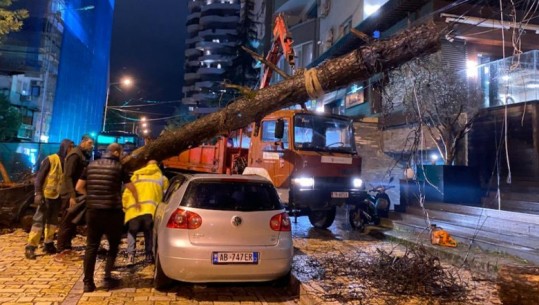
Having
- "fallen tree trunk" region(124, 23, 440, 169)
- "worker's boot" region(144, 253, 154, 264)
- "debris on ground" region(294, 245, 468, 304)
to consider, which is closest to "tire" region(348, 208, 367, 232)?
"debris on ground" region(294, 245, 468, 304)

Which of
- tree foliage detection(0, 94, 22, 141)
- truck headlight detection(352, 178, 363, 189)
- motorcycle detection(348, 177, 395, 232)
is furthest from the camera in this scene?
tree foliage detection(0, 94, 22, 141)

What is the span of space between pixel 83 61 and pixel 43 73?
3.32 meters

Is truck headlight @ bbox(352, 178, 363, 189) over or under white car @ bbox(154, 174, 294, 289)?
over

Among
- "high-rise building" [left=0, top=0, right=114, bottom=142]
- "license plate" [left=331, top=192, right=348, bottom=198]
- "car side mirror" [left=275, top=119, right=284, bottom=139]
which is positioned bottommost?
"license plate" [left=331, top=192, right=348, bottom=198]

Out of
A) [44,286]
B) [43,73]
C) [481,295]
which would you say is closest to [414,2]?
[481,295]

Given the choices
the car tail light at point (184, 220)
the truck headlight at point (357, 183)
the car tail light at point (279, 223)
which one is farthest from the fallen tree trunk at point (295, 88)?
the truck headlight at point (357, 183)

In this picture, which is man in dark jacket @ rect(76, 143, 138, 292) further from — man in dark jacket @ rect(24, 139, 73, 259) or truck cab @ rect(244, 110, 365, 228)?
truck cab @ rect(244, 110, 365, 228)

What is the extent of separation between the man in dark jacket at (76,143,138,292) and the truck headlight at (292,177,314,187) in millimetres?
4033

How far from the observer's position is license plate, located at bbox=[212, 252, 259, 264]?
5004mm

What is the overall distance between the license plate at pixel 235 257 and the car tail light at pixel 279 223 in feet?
1.45

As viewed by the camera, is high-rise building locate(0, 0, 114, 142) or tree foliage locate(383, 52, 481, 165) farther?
high-rise building locate(0, 0, 114, 142)

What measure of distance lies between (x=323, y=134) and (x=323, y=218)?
285 centimetres

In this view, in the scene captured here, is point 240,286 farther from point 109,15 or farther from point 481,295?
point 109,15

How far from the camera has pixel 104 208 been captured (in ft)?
17.6
